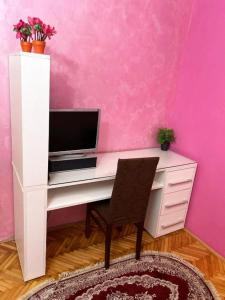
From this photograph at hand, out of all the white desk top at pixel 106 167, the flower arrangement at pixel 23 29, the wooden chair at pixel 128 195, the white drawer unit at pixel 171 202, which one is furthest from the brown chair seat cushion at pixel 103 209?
the flower arrangement at pixel 23 29

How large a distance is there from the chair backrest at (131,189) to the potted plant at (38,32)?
92cm

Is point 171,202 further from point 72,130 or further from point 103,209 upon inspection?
point 72,130

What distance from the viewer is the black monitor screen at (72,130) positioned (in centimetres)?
195

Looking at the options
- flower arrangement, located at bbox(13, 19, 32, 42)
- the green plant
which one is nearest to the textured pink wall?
the green plant

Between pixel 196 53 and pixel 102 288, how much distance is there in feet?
7.71

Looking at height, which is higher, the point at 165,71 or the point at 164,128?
the point at 165,71

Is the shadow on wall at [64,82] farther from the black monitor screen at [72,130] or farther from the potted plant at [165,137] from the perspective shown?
the potted plant at [165,137]

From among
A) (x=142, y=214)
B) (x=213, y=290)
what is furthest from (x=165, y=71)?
(x=213, y=290)

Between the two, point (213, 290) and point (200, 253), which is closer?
point (213, 290)

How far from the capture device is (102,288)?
190 centimetres

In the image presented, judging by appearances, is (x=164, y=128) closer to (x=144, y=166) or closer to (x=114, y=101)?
(x=114, y=101)

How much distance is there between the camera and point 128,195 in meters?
1.93

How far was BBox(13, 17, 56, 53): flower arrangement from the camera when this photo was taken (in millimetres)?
1536

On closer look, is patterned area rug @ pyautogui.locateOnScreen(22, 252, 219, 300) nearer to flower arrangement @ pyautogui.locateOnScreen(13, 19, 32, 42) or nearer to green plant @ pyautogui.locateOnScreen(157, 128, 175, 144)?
green plant @ pyautogui.locateOnScreen(157, 128, 175, 144)
